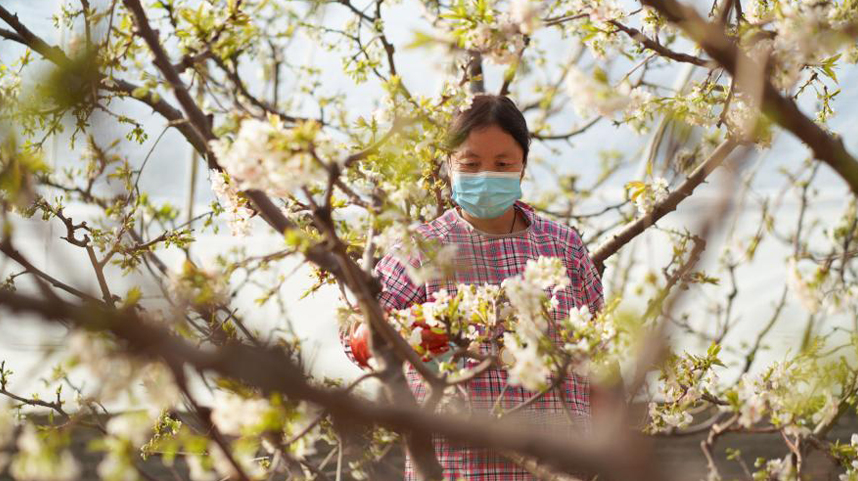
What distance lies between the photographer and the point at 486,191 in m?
1.85

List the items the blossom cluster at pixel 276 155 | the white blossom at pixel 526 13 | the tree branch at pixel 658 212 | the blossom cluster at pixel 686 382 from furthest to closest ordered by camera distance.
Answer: the tree branch at pixel 658 212
the blossom cluster at pixel 686 382
the white blossom at pixel 526 13
the blossom cluster at pixel 276 155

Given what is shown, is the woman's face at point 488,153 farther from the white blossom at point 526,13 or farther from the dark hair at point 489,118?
the white blossom at point 526,13

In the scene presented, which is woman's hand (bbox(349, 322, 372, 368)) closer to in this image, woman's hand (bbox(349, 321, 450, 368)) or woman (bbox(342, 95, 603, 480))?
woman's hand (bbox(349, 321, 450, 368))

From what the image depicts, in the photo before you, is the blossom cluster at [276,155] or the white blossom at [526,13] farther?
the white blossom at [526,13]

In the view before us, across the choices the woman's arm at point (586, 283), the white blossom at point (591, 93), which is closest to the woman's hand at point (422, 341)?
the white blossom at point (591, 93)

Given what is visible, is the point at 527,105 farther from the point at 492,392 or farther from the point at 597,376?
the point at 597,376

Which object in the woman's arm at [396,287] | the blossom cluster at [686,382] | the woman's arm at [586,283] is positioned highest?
the woman's arm at [586,283]

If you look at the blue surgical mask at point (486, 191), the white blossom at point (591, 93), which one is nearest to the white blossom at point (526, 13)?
the white blossom at point (591, 93)

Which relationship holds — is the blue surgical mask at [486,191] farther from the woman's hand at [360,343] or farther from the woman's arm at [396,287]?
the woman's hand at [360,343]

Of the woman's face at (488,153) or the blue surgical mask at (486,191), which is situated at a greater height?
the woman's face at (488,153)

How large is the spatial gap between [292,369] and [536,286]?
96 centimetres

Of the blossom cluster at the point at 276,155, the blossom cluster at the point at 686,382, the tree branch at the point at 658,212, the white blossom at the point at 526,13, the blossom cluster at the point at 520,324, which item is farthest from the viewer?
the tree branch at the point at 658,212

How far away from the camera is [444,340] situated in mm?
1401

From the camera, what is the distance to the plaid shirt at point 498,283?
5.60ft
